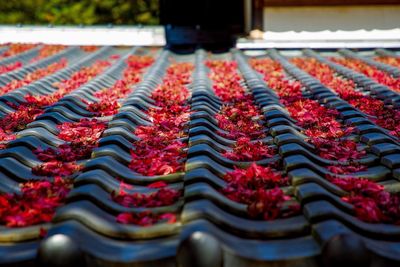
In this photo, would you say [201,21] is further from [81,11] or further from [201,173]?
[81,11]

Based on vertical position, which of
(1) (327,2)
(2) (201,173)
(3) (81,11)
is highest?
(1) (327,2)

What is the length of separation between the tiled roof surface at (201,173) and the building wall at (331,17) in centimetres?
387

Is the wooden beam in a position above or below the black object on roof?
above

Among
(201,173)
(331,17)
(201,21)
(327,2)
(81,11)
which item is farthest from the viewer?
(81,11)

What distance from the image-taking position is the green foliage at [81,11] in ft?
99.7

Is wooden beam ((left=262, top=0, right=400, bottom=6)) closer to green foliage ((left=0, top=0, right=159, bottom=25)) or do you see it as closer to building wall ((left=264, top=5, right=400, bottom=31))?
building wall ((left=264, top=5, right=400, bottom=31))

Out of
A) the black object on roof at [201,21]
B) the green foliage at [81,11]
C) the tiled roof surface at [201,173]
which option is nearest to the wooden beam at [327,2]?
the black object on roof at [201,21]

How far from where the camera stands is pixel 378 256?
2.09 meters

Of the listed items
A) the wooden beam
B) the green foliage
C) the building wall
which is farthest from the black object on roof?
the green foliage

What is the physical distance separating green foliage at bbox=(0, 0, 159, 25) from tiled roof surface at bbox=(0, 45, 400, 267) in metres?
25.3

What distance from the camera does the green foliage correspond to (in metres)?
30.4

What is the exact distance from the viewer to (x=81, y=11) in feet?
101

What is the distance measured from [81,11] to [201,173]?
29.8 m

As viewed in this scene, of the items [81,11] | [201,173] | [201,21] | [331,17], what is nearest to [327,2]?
[331,17]
